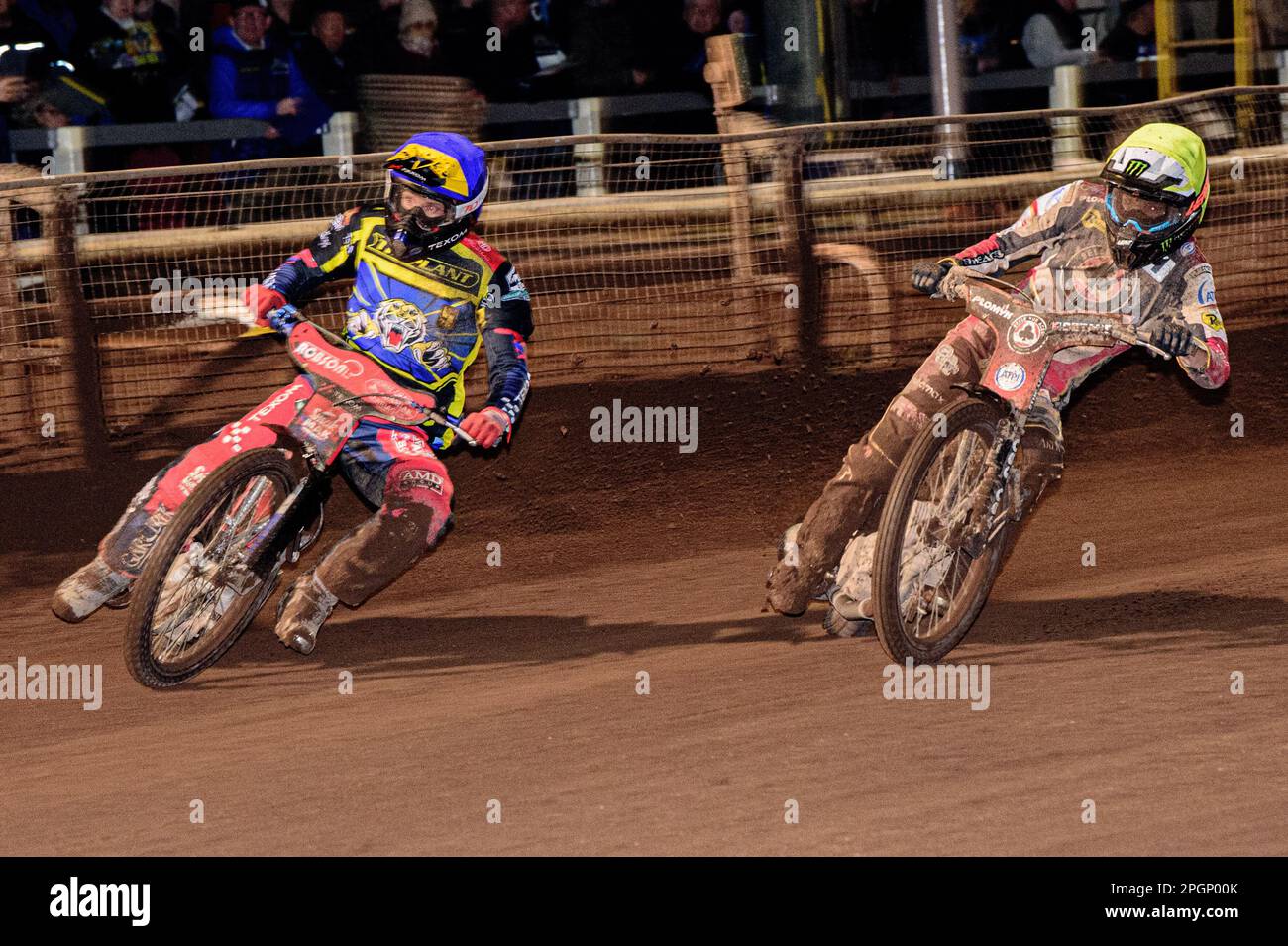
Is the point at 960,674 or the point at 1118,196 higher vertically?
the point at 1118,196

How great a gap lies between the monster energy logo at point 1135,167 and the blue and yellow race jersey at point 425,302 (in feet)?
8.20

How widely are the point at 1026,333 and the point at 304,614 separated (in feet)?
9.93

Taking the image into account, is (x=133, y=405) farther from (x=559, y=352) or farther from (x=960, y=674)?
(x=960, y=674)

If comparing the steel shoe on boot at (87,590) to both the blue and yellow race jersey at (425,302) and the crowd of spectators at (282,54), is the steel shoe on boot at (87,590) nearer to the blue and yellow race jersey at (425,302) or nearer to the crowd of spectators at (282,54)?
the blue and yellow race jersey at (425,302)

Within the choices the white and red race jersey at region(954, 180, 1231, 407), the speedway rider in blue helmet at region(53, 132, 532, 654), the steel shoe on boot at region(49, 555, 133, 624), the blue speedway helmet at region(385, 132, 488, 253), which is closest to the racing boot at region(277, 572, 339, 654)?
the speedway rider in blue helmet at region(53, 132, 532, 654)

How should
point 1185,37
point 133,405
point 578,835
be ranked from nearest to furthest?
point 578,835, point 133,405, point 1185,37

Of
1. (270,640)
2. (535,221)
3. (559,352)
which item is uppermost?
(535,221)

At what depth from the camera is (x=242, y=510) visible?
287 inches

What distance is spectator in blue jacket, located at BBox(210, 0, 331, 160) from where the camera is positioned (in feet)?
36.5

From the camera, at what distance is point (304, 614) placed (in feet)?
24.8

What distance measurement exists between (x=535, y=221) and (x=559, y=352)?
76 centimetres

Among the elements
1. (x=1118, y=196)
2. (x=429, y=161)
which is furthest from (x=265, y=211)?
(x=1118, y=196)

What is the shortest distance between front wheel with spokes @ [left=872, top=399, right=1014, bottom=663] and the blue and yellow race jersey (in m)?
1.67

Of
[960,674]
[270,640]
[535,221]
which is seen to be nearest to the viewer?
[960,674]
